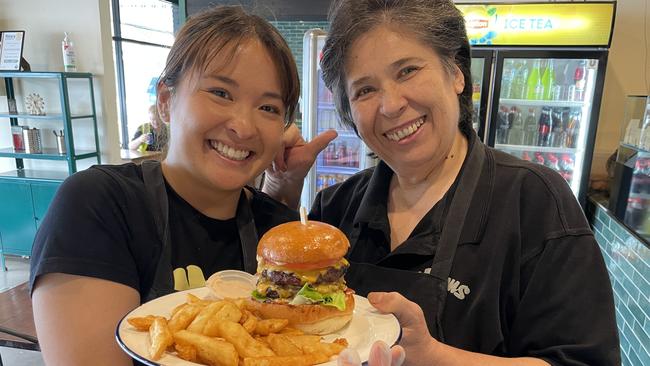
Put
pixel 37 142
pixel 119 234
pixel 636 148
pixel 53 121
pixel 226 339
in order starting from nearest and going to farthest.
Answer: pixel 226 339, pixel 119 234, pixel 636 148, pixel 37 142, pixel 53 121

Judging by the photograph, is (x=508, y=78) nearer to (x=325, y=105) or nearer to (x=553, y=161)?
(x=553, y=161)

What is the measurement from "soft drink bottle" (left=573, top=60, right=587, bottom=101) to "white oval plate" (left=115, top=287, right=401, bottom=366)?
17.4 feet

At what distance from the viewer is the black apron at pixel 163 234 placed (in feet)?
4.76

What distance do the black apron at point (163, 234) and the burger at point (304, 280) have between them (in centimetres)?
16

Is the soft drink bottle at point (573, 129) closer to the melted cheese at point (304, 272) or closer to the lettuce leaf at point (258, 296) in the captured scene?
the melted cheese at point (304, 272)

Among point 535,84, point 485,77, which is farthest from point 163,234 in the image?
point 535,84

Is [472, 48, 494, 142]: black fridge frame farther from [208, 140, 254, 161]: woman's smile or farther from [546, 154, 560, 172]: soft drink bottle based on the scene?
[208, 140, 254, 161]: woman's smile

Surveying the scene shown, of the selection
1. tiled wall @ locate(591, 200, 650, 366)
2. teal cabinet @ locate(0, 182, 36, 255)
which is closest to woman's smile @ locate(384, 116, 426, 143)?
tiled wall @ locate(591, 200, 650, 366)

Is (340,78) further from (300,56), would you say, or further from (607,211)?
(300,56)

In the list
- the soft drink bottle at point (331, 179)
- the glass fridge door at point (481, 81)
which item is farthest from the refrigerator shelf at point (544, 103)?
the soft drink bottle at point (331, 179)

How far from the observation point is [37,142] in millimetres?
6664

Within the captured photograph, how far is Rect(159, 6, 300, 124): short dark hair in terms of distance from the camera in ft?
5.01

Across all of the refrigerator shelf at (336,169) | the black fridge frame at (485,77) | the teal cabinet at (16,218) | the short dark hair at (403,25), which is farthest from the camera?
the refrigerator shelf at (336,169)

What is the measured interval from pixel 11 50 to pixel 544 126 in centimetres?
754
